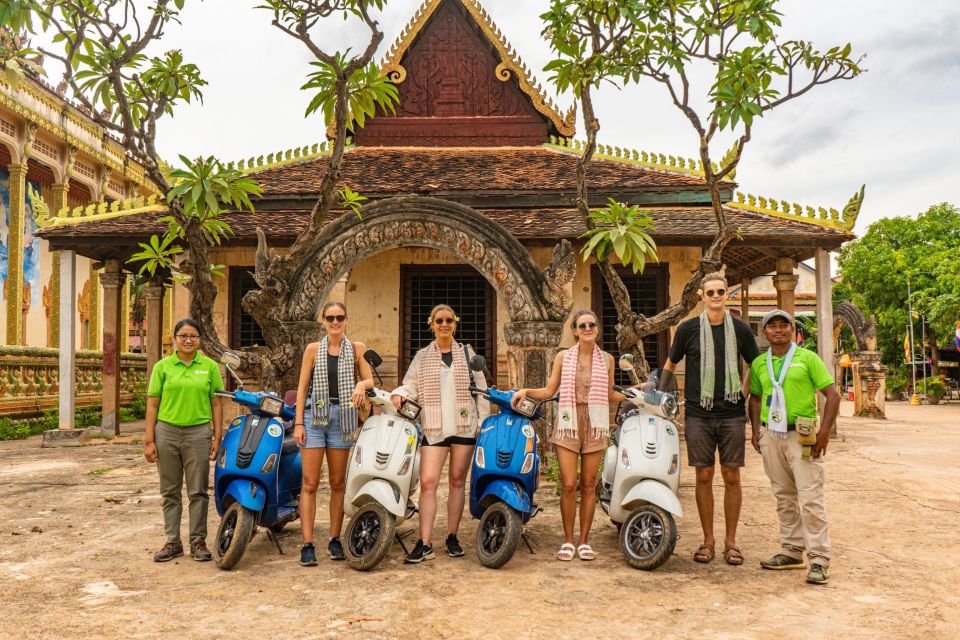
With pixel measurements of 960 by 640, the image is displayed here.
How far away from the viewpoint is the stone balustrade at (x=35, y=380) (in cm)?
1443

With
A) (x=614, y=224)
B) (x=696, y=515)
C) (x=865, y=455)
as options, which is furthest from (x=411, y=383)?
(x=865, y=455)

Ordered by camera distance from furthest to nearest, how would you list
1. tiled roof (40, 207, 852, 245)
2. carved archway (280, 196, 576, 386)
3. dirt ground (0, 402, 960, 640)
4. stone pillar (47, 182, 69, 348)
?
stone pillar (47, 182, 69, 348)
tiled roof (40, 207, 852, 245)
carved archway (280, 196, 576, 386)
dirt ground (0, 402, 960, 640)

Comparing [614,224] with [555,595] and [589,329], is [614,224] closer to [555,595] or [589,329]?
[589,329]

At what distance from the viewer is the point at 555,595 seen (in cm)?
390

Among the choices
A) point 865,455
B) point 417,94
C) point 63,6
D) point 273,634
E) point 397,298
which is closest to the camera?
point 273,634

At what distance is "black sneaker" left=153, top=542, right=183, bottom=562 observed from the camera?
4645 mm

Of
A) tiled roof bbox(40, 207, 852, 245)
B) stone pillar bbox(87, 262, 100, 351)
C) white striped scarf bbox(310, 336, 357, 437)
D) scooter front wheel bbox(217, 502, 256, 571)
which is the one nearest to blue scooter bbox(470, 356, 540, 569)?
white striped scarf bbox(310, 336, 357, 437)

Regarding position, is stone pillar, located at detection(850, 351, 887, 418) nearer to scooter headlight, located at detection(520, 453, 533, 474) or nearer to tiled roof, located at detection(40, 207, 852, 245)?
tiled roof, located at detection(40, 207, 852, 245)

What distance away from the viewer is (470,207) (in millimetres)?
10273

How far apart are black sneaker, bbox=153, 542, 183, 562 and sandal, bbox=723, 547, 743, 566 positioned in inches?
139

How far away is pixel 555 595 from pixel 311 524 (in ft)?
5.32

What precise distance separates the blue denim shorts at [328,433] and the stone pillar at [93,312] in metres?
24.2

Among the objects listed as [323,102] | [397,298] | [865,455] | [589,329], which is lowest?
[865,455]

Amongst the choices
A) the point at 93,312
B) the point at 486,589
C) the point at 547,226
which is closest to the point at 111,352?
the point at 547,226
